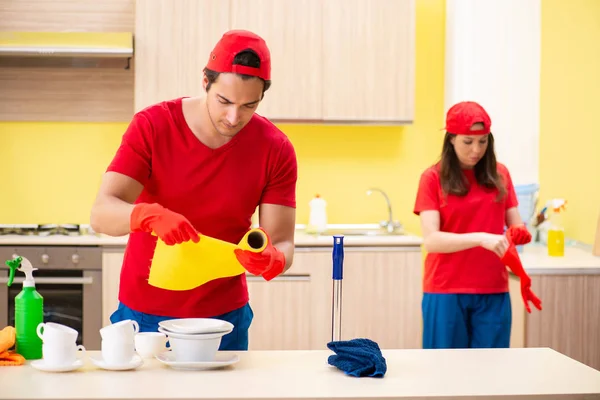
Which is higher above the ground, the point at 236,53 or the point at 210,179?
the point at 236,53

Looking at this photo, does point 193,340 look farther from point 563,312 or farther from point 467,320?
point 563,312

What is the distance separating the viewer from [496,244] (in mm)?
2943

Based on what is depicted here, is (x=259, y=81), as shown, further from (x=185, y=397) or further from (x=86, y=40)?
(x=86, y=40)

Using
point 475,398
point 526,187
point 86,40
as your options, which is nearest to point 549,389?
point 475,398

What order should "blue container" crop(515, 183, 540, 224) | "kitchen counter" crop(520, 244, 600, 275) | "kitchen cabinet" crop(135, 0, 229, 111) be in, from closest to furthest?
"kitchen counter" crop(520, 244, 600, 275) < "kitchen cabinet" crop(135, 0, 229, 111) < "blue container" crop(515, 183, 540, 224)

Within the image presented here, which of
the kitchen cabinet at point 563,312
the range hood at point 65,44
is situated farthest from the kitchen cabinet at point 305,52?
the kitchen cabinet at point 563,312

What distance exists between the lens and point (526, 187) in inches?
176

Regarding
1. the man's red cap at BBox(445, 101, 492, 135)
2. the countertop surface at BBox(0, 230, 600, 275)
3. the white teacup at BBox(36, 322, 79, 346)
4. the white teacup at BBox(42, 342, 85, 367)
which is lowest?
the white teacup at BBox(42, 342, 85, 367)

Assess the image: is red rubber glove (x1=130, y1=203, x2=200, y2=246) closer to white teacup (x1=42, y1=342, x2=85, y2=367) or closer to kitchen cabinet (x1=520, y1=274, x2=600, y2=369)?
white teacup (x1=42, y1=342, x2=85, y2=367)

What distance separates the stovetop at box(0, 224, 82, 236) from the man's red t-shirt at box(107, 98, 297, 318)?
6.73 ft

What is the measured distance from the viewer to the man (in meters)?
2.08

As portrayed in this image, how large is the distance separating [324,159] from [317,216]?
1.28ft

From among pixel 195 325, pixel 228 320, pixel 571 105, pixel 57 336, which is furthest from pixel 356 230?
pixel 57 336

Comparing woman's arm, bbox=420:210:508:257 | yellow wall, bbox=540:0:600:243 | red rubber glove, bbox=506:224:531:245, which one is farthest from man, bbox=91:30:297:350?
yellow wall, bbox=540:0:600:243
